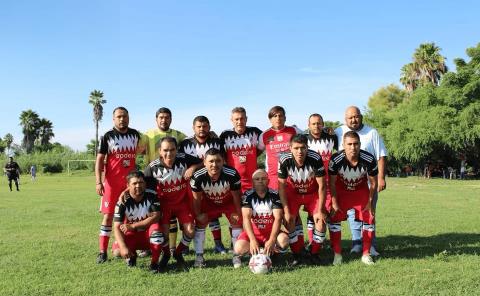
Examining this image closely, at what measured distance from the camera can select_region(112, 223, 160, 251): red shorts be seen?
5.71 metres

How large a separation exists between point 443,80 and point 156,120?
111 feet

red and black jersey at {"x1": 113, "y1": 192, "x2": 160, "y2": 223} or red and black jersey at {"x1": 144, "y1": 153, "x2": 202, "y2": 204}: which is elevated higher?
red and black jersey at {"x1": 144, "y1": 153, "x2": 202, "y2": 204}

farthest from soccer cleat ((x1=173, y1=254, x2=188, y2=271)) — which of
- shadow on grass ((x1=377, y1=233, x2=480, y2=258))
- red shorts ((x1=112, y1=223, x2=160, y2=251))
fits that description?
shadow on grass ((x1=377, y1=233, x2=480, y2=258))

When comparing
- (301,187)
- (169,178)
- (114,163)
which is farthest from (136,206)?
(301,187)

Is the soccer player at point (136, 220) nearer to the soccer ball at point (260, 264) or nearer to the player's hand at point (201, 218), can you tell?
the player's hand at point (201, 218)

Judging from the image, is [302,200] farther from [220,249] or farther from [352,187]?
[220,249]

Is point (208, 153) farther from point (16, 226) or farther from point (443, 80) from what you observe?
point (443, 80)

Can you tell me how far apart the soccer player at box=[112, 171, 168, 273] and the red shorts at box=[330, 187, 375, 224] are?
2420 millimetres

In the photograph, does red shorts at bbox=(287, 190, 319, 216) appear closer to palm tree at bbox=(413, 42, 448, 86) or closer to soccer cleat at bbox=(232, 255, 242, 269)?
soccer cleat at bbox=(232, 255, 242, 269)

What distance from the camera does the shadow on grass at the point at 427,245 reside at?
248 inches

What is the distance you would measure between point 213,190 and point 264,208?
0.78 m

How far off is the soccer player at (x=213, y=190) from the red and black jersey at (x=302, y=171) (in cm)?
66

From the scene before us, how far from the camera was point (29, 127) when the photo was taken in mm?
74250

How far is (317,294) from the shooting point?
4363mm
